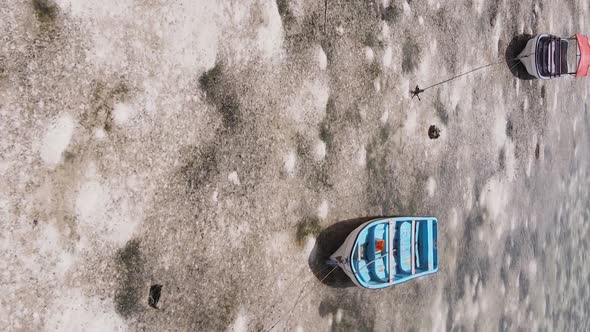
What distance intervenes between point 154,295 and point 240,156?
67cm

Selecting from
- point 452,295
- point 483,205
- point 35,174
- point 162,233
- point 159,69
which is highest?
point 159,69

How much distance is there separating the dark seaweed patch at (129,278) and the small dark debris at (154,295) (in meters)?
0.05

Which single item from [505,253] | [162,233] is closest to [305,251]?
[162,233]

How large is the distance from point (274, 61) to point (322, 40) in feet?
1.16

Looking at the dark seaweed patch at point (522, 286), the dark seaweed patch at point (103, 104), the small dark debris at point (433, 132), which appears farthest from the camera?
the dark seaweed patch at point (522, 286)

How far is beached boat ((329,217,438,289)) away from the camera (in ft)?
9.16

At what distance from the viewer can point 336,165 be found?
2.87m

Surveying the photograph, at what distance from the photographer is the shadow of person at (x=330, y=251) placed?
2797mm

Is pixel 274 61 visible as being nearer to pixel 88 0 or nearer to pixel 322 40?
pixel 322 40

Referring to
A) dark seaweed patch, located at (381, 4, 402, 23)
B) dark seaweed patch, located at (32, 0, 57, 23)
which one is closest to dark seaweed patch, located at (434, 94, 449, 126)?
dark seaweed patch, located at (381, 4, 402, 23)

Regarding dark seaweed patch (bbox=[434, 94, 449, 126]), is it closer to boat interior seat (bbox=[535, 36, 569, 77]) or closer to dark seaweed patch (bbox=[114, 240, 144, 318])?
boat interior seat (bbox=[535, 36, 569, 77])

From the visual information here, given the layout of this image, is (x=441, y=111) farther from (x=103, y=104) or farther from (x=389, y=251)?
(x=103, y=104)

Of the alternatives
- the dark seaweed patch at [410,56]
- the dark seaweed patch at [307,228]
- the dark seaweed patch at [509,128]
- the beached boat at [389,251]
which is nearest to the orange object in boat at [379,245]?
the beached boat at [389,251]

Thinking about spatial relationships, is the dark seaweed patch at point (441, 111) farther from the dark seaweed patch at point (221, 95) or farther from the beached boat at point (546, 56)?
the dark seaweed patch at point (221, 95)
